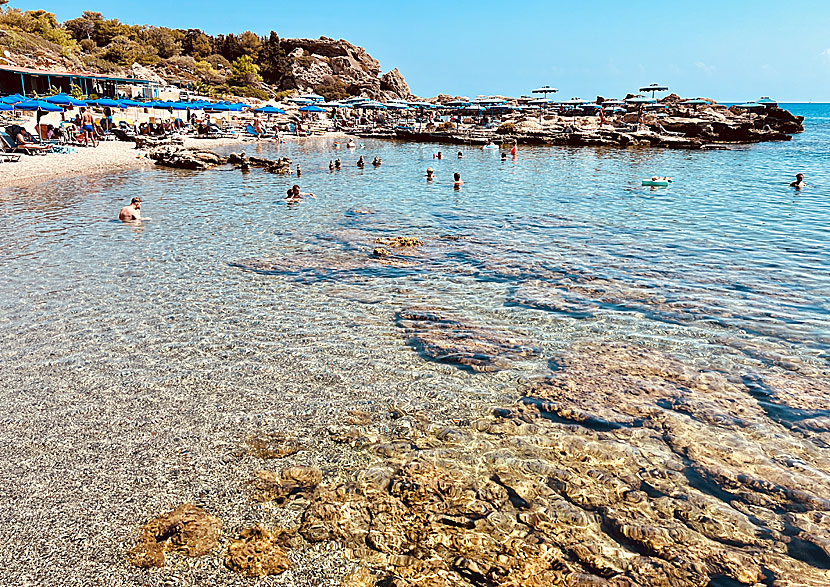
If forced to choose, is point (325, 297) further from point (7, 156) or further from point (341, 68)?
point (341, 68)

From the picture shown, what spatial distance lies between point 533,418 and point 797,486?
7.44 ft

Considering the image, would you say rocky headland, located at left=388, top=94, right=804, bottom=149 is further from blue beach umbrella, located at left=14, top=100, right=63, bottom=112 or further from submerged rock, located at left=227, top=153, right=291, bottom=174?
blue beach umbrella, located at left=14, top=100, right=63, bottom=112

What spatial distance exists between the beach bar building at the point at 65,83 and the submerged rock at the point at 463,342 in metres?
42.5

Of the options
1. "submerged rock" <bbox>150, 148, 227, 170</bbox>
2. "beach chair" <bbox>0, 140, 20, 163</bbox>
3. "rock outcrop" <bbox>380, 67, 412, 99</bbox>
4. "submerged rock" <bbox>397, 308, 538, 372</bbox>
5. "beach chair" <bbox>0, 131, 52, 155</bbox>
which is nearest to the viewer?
"submerged rock" <bbox>397, 308, 538, 372</bbox>

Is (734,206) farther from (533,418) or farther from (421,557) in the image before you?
(421,557)

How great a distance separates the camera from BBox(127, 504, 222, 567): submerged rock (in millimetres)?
3541

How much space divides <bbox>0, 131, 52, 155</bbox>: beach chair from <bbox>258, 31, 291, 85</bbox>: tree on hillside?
70.8 meters

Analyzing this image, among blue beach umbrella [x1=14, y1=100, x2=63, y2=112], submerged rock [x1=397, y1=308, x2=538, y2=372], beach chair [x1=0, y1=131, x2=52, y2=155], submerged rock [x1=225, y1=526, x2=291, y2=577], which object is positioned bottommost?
submerged rock [x1=225, y1=526, x2=291, y2=577]

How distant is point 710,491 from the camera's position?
14.1ft

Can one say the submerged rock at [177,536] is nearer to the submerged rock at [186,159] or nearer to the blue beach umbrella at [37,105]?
the submerged rock at [186,159]

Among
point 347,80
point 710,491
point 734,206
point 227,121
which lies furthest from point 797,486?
point 347,80

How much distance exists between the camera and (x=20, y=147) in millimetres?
24875

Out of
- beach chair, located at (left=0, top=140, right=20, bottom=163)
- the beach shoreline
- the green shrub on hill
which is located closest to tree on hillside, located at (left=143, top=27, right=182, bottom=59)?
the green shrub on hill

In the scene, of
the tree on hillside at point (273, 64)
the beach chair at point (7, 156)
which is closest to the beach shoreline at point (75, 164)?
the beach chair at point (7, 156)
